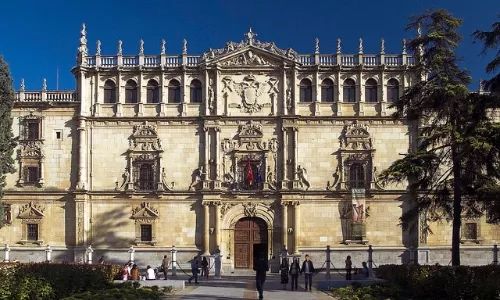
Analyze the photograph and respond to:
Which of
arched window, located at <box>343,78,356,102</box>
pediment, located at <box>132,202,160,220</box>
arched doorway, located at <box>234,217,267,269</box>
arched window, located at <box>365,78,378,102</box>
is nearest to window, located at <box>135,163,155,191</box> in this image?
pediment, located at <box>132,202,160,220</box>

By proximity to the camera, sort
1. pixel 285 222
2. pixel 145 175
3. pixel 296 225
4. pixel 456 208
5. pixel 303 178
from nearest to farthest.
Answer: pixel 456 208, pixel 296 225, pixel 285 222, pixel 303 178, pixel 145 175

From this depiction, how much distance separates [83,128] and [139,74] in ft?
18.1

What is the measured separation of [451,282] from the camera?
1054 inches

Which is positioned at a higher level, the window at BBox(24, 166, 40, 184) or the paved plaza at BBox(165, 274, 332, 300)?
the window at BBox(24, 166, 40, 184)

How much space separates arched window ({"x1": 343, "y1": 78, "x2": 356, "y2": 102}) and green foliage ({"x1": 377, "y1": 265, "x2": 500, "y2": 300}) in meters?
24.8

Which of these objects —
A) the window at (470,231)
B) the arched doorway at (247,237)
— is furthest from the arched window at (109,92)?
the window at (470,231)

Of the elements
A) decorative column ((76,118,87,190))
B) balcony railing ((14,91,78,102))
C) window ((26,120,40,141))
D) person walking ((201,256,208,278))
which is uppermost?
balcony railing ((14,91,78,102))

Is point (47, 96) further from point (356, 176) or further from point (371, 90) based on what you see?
point (371, 90)

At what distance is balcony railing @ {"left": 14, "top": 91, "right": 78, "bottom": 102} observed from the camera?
55.0 m

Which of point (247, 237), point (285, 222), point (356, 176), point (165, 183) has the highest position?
point (356, 176)

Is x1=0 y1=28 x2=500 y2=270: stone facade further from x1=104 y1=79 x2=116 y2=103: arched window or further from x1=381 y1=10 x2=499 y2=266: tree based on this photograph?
x1=381 y1=10 x2=499 y2=266: tree

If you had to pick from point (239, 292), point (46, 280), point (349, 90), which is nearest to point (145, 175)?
point (349, 90)

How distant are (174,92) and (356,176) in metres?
14.3

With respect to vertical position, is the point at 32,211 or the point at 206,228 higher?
the point at 32,211
